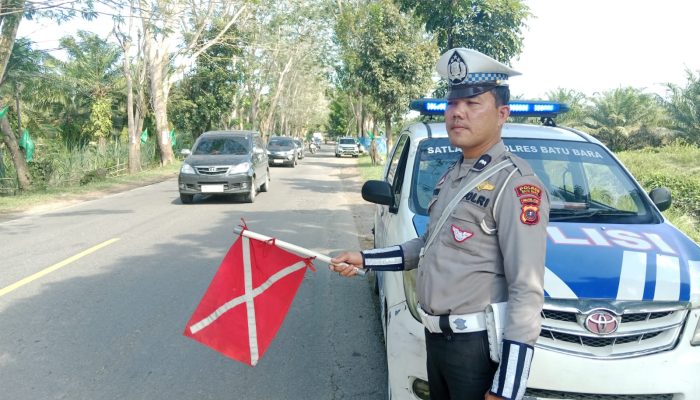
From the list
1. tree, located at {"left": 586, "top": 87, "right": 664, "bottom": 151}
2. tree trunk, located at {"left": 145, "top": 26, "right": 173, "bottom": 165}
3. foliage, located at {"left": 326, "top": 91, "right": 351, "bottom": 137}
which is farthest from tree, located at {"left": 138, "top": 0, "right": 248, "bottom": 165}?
foliage, located at {"left": 326, "top": 91, "right": 351, "bottom": 137}

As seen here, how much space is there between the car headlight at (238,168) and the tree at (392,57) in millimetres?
9918

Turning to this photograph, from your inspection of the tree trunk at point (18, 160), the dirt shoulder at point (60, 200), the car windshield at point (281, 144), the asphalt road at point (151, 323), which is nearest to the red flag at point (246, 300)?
the asphalt road at point (151, 323)

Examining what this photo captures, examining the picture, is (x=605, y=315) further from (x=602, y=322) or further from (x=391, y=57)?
(x=391, y=57)

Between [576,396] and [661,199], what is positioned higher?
[661,199]

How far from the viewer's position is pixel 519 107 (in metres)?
4.50

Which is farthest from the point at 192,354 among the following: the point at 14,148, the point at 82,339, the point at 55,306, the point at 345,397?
the point at 14,148

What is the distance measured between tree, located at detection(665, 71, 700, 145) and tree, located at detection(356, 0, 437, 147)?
879cm

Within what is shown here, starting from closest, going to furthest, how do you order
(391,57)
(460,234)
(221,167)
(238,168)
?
1. (460,234)
2. (221,167)
3. (238,168)
4. (391,57)

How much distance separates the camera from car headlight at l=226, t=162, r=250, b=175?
13.5 m

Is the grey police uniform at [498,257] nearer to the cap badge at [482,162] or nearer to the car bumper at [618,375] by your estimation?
the cap badge at [482,162]

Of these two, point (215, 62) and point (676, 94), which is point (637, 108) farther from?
point (215, 62)

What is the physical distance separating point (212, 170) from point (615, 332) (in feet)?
38.9

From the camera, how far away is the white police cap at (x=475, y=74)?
197cm

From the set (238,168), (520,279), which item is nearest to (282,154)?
(238,168)
